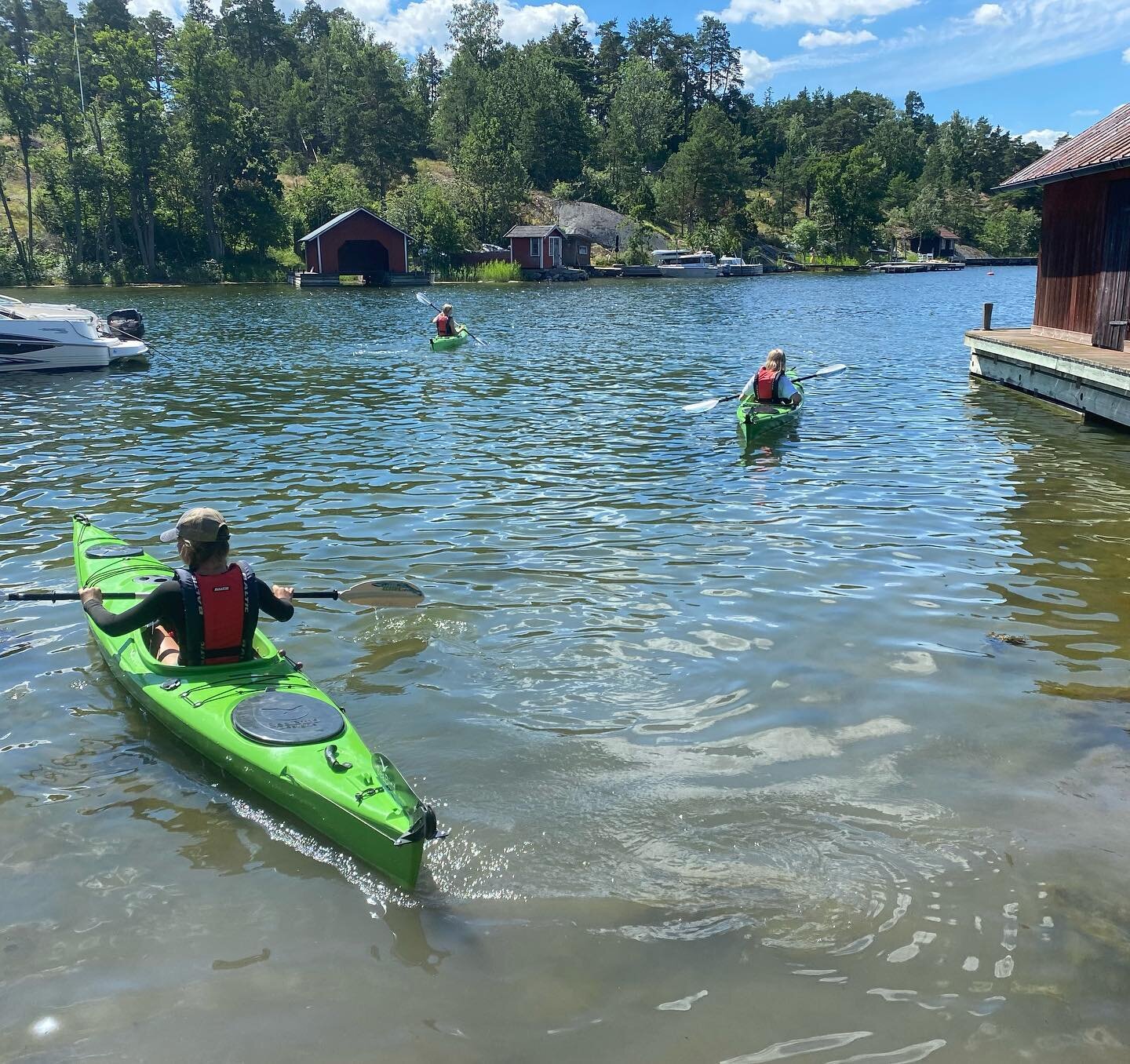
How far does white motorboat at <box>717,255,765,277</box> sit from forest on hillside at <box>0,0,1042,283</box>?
495cm

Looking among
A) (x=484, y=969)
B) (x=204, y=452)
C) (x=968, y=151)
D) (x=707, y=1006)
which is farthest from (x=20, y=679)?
(x=968, y=151)

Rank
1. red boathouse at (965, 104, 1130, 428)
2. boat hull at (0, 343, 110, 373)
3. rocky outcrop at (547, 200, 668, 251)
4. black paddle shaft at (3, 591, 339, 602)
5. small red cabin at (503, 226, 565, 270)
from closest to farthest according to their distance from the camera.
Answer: black paddle shaft at (3, 591, 339, 602) < red boathouse at (965, 104, 1130, 428) < boat hull at (0, 343, 110, 373) < small red cabin at (503, 226, 565, 270) < rocky outcrop at (547, 200, 668, 251)

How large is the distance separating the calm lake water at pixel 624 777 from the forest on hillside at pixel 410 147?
2684 inches

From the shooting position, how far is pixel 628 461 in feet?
47.6

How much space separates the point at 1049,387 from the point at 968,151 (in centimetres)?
15140

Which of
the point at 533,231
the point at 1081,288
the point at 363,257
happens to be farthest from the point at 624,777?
the point at 533,231

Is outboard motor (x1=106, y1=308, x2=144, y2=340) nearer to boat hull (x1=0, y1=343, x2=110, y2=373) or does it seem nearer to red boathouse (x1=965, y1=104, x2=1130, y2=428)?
boat hull (x1=0, y1=343, x2=110, y2=373)

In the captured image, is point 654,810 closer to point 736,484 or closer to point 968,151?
point 736,484

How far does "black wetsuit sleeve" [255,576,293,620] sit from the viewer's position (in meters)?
6.41

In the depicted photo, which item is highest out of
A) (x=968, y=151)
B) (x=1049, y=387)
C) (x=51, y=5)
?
(x=51, y=5)

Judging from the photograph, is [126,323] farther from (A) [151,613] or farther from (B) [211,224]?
(B) [211,224]

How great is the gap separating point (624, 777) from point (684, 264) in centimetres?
8794

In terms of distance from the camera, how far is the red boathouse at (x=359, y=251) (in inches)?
2734

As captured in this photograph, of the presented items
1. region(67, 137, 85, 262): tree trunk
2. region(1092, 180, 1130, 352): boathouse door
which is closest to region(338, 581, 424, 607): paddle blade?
region(1092, 180, 1130, 352): boathouse door
